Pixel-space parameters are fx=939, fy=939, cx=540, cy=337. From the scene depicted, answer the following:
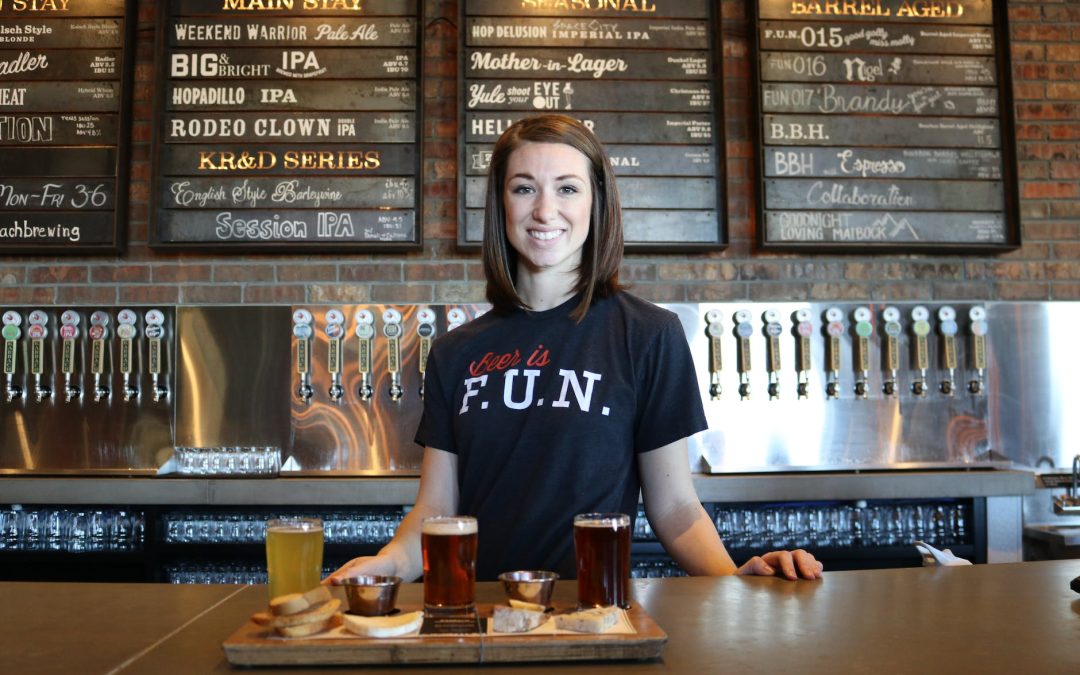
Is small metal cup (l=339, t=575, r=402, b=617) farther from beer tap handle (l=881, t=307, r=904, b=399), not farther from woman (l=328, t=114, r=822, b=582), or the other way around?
beer tap handle (l=881, t=307, r=904, b=399)

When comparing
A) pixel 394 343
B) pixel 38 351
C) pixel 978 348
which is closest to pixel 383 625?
pixel 394 343

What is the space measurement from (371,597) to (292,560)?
0.58 feet

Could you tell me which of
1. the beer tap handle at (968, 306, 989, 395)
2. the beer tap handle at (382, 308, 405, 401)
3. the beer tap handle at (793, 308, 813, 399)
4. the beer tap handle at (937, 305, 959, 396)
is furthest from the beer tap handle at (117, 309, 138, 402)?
the beer tap handle at (968, 306, 989, 395)

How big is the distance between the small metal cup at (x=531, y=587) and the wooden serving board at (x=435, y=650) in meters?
0.13

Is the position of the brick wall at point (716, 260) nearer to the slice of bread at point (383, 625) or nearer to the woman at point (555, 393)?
the woman at point (555, 393)

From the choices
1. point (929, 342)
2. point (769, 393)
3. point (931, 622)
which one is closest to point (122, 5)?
point (769, 393)

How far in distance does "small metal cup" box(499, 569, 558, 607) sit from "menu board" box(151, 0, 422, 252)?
2.56 m

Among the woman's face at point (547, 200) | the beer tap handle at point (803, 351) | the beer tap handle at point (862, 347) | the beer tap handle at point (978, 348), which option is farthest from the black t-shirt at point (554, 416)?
the beer tap handle at point (978, 348)

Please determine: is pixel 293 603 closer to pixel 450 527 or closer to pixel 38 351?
pixel 450 527

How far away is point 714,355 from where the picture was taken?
11.6ft

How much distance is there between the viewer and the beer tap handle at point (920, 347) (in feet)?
11.7

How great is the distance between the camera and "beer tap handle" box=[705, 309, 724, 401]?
3521 millimetres

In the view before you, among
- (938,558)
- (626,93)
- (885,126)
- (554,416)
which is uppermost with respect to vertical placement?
(626,93)

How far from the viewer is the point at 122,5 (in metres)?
3.60
